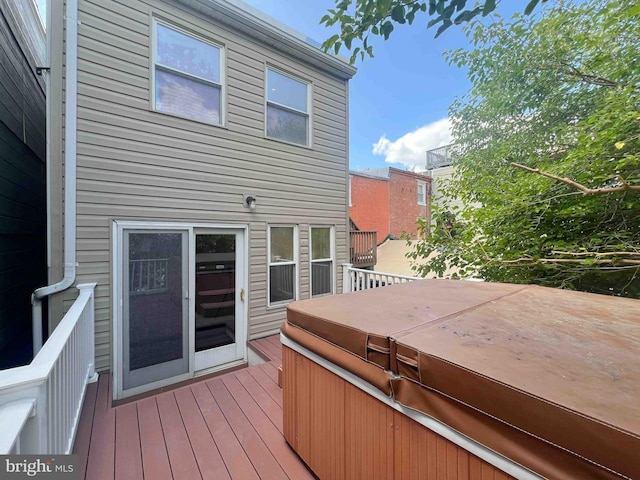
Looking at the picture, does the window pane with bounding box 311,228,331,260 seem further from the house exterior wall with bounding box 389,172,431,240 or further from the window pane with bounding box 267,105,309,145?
the house exterior wall with bounding box 389,172,431,240

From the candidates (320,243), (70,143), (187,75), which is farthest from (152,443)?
(187,75)

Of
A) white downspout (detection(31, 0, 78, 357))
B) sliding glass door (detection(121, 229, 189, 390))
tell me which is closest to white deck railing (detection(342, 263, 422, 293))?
sliding glass door (detection(121, 229, 189, 390))

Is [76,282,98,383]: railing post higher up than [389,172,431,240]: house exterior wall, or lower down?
lower down

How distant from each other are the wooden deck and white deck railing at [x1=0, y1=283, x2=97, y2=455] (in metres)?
0.25

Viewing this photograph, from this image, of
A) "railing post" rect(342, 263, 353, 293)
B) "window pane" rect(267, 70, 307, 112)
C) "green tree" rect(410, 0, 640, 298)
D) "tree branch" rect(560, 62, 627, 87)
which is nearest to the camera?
"green tree" rect(410, 0, 640, 298)

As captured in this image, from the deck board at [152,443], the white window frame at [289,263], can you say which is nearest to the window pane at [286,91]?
the white window frame at [289,263]

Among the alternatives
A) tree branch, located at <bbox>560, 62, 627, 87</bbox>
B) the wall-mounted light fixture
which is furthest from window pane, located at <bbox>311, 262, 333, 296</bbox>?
tree branch, located at <bbox>560, 62, 627, 87</bbox>

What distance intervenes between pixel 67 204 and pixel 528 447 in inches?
160

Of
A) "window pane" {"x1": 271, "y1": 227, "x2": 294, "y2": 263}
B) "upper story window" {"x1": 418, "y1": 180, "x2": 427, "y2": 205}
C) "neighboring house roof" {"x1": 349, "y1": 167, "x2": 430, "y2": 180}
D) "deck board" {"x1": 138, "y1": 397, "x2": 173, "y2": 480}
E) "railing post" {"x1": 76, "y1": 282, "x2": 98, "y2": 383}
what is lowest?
"deck board" {"x1": 138, "y1": 397, "x2": 173, "y2": 480}

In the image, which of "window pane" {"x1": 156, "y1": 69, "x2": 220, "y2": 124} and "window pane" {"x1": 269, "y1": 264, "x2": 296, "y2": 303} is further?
"window pane" {"x1": 269, "y1": 264, "x2": 296, "y2": 303}

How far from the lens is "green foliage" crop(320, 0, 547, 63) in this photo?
5.49 feet

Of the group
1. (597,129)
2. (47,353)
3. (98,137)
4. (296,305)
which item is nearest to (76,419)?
(47,353)

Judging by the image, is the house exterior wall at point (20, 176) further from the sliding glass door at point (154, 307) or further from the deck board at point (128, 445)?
the deck board at point (128, 445)

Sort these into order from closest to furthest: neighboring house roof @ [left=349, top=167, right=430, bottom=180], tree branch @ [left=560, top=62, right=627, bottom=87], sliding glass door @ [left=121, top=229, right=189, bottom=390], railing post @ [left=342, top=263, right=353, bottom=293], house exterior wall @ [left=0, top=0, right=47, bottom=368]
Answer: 1. sliding glass door @ [left=121, top=229, right=189, bottom=390]
2. house exterior wall @ [left=0, top=0, right=47, bottom=368]
3. tree branch @ [left=560, top=62, right=627, bottom=87]
4. railing post @ [left=342, top=263, right=353, bottom=293]
5. neighboring house roof @ [left=349, top=167, right=430, bottom=180]
